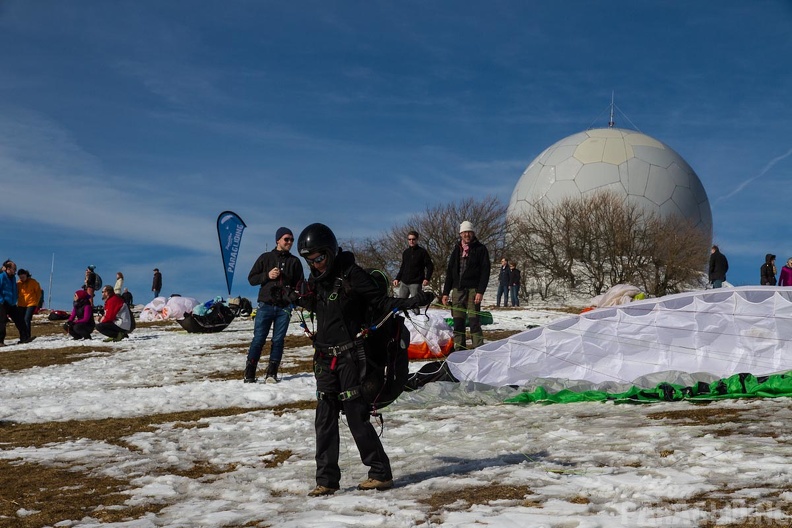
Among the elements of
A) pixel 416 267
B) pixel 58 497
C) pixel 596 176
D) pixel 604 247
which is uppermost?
pixel 596 176

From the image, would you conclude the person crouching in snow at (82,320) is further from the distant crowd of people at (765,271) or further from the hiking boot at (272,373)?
the distant crowd of people at (765,271)

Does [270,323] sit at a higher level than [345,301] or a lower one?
lower

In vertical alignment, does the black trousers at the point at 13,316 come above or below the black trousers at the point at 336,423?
above

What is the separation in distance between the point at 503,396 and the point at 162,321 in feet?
70.9

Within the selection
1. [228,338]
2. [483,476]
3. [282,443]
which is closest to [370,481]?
[483,476]

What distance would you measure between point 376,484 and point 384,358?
34.7 inches

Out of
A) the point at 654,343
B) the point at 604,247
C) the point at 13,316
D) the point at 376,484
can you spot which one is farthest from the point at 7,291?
the point at 604,247

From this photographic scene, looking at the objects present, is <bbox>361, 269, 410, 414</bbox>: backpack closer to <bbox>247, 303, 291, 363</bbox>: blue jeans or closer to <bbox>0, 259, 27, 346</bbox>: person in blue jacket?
<bbox>247, 303, 291, 363</bbox>: blue jeans

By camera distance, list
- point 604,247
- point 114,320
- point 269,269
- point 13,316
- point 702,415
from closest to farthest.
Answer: point 702,415 < point 269,269 < point 114,320 < point 13,316 < point 604,247

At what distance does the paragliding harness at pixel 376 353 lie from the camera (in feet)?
17.4

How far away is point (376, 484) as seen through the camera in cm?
518

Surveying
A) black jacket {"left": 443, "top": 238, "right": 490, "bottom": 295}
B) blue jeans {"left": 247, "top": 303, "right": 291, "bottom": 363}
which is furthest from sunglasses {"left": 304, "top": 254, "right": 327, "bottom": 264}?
black jacket {"left": 443, "top": 238, "right": 490, "bottom": 295}

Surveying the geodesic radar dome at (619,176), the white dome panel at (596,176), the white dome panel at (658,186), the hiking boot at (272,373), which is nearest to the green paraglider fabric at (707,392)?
the hiking boot at (272,373)

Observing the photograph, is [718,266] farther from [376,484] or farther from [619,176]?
[376,484]
